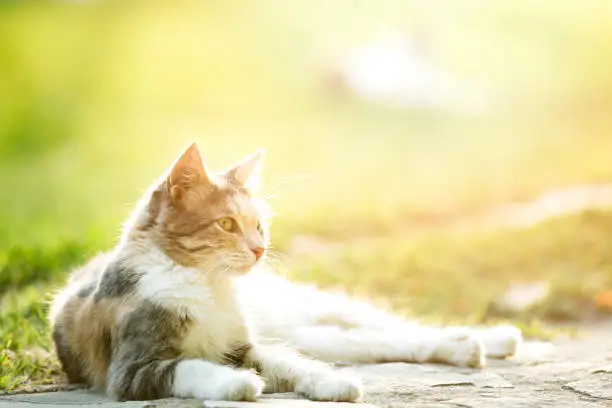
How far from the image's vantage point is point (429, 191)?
873cm

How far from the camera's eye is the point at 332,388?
290 cm

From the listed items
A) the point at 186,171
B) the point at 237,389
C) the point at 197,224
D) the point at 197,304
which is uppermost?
the point at 186,171

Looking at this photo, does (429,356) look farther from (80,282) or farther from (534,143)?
(534,143)

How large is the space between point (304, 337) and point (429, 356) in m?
0.49

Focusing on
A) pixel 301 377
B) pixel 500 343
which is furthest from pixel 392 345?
pixel 301 377

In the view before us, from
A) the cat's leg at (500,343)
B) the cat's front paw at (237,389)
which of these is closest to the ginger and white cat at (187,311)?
the cat's front paw at (237,389)

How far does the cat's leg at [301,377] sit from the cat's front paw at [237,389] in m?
0.23

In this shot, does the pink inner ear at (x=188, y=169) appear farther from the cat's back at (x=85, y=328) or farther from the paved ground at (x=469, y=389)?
the paved ground at (x=469, y=389)

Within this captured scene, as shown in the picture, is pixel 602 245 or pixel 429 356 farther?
pixel 602 245

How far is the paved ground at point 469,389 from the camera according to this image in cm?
290

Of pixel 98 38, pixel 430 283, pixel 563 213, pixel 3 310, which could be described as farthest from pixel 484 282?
pixel 98 38

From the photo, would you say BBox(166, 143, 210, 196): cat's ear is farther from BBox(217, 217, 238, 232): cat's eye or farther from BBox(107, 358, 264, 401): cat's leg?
BBox(107, 358, 264, 401): cat's leg

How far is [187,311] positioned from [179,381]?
0.94ft

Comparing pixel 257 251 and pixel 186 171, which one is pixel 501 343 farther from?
pixel 186 171
